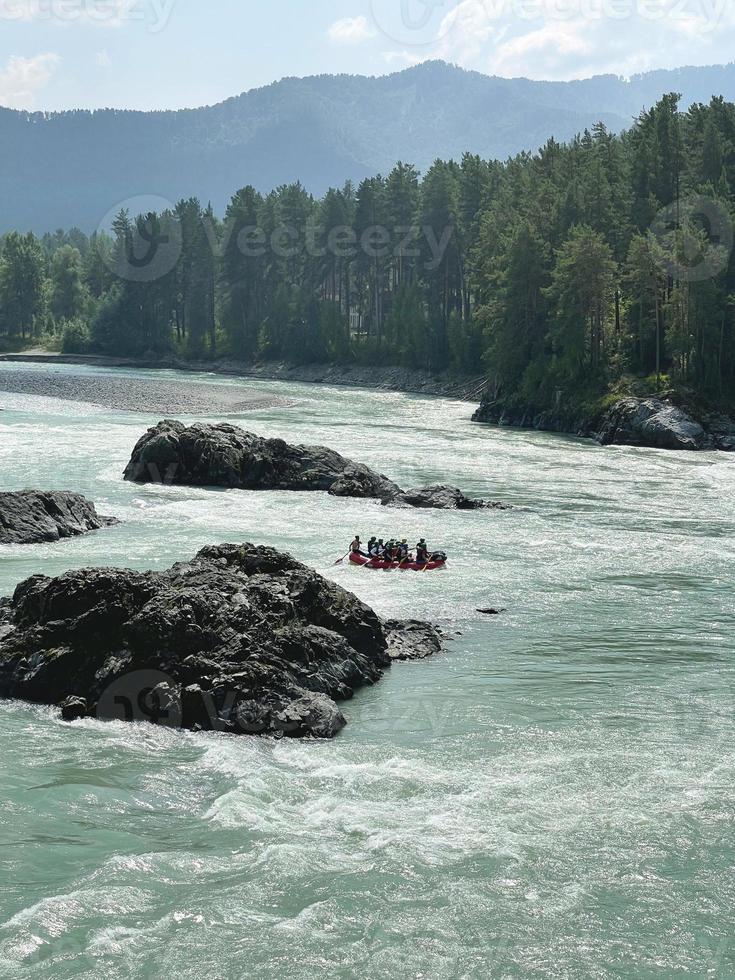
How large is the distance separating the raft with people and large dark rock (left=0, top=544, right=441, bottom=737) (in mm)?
8397

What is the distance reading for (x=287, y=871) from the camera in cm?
1655

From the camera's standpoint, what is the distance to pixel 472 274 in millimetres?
125125

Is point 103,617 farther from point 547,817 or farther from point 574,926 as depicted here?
point 574,926

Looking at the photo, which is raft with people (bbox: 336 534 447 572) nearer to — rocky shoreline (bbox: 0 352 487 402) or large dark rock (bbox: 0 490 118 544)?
large dark rock (bbox: 0 490 118 544)

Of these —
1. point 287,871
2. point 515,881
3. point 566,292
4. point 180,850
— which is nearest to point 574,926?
point 515,881

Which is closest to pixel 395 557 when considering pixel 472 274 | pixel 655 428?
pixel 655 428

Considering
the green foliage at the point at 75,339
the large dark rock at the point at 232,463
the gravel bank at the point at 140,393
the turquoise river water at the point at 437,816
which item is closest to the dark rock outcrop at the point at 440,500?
the large dark rock at the point at 232,463

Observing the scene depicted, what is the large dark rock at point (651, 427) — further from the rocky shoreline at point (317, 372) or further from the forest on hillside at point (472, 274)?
the rocky shoreline at point (317, 372)

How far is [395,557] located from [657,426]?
4155cm

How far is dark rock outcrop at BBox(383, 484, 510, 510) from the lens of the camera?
155 feet

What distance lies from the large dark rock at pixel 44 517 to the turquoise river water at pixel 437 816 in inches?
161

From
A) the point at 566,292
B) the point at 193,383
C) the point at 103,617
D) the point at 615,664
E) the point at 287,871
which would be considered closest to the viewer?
the point at 287,871

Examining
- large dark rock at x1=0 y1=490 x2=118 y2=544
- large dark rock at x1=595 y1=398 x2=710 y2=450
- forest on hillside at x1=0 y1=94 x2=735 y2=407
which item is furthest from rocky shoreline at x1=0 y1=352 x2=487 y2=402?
large dark rock at x1=0 y1=490 x2=118 y2=544

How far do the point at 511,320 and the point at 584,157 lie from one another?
24858mm
